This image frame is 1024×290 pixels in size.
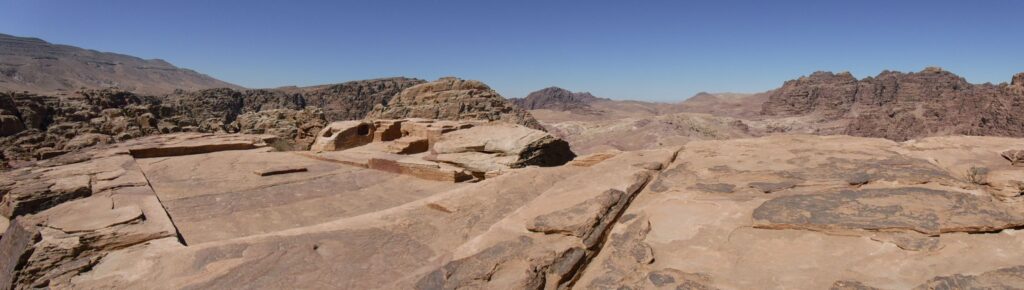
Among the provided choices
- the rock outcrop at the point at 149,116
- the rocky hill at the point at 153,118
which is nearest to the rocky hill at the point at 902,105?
the rocky hill at the point at 153,118

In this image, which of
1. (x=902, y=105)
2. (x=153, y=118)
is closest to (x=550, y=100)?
(x=902, y=105)

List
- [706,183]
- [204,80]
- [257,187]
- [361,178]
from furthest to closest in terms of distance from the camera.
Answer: [204,80]
[361,178]
[257,187]
[706,183]

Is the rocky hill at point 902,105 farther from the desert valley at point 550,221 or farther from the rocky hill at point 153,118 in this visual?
the desert valley at point 550,221

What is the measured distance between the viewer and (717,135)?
40.7 m

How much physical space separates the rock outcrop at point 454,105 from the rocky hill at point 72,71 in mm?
74916

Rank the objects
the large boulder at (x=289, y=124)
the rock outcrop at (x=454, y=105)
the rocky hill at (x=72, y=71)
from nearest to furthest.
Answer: the large boulder at (x=289, y=124), the rock outcrop at (x=454, y=105), the rocky hill at (x=72, y=71)

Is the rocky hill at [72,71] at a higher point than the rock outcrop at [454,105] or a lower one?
higher

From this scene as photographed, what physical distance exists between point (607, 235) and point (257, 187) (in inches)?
204

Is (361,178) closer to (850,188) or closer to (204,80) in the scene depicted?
(850,188)

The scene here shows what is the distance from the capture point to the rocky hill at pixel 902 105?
34938 millimetres

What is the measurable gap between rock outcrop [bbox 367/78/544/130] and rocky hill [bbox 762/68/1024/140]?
1393 inches

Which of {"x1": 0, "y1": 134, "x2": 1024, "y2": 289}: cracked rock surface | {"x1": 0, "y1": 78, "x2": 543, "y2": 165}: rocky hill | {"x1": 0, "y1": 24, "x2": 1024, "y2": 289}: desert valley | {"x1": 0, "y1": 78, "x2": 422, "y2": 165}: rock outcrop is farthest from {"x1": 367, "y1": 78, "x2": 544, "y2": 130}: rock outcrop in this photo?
{"x1": 0, "y1": 134, "x2": 1024, "y2": 289}: cracked rock surface

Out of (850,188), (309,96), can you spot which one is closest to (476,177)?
(850,188)

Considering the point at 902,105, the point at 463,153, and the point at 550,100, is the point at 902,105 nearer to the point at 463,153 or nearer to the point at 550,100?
the point at 550,100
